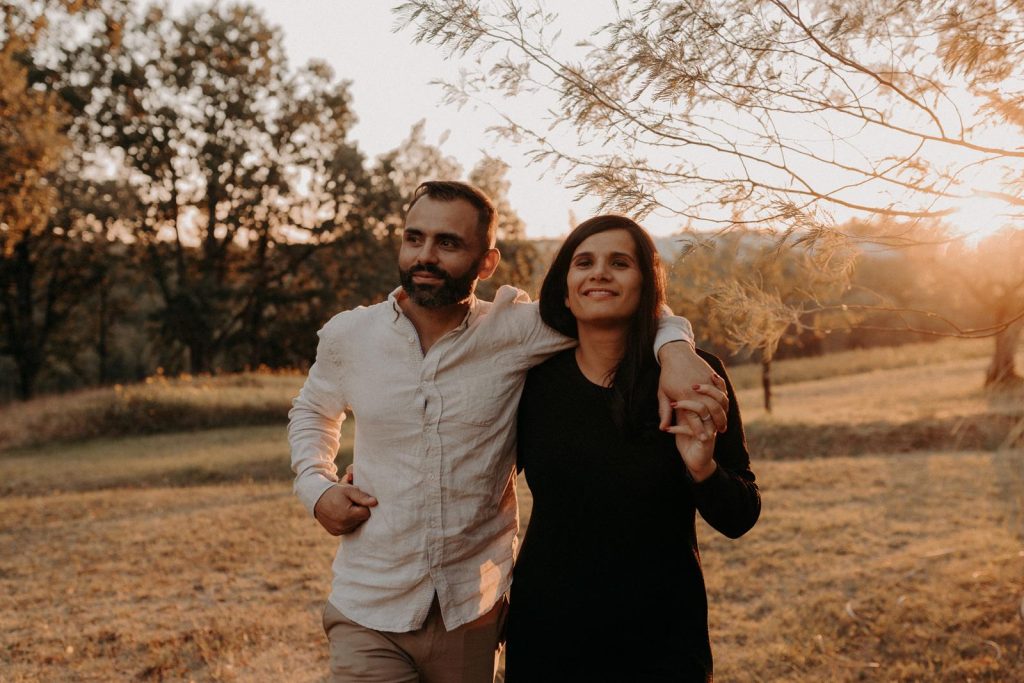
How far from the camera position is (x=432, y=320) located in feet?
8.80

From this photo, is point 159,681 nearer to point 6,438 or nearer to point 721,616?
point 721,616

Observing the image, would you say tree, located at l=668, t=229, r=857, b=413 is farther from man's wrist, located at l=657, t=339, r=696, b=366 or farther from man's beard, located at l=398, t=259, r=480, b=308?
man's beard, located at l=398, t=259, r=480, b=308

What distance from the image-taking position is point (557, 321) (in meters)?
2.74

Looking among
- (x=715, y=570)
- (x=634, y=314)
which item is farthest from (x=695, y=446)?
(x=715, y=570)

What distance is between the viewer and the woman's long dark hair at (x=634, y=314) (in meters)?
2.41

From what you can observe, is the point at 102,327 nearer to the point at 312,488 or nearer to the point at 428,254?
the point at 312,488

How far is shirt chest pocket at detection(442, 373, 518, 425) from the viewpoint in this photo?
2551 millimetres

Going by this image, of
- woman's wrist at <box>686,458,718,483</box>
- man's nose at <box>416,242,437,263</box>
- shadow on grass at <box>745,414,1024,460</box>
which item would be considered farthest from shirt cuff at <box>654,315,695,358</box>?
shadow on grass at <box>745,414,1024,460</box>

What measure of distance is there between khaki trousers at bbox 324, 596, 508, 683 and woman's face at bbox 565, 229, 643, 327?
1.03 metres

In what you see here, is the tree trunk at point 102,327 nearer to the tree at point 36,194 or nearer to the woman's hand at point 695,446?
the tree at point 36,194

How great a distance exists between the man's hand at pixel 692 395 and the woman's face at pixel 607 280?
10.0 inches

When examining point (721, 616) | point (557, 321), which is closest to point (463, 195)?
point (557, 321)

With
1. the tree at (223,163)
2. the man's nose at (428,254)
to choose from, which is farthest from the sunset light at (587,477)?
the tree at (223,163)

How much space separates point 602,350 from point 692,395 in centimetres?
47
